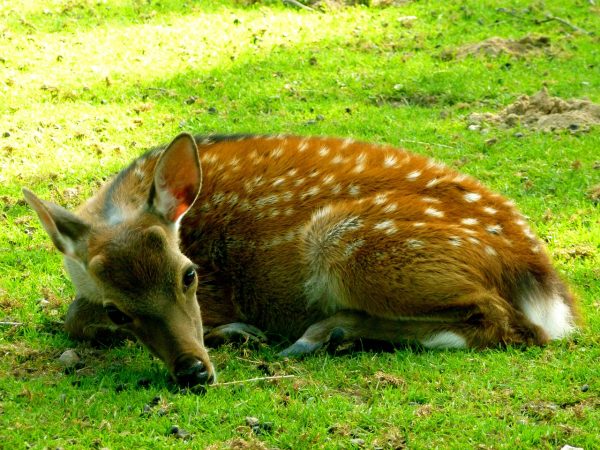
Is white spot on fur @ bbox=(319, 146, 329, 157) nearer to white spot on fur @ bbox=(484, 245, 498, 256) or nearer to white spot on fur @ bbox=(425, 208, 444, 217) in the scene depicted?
white spot on fur @ bbox=(425, 208, 444, 217)

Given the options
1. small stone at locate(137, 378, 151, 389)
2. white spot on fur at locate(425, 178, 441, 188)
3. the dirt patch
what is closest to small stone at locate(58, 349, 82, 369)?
small stone at locate(137, 378, 151, 389)

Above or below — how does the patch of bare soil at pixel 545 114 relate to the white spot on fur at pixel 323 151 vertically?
below

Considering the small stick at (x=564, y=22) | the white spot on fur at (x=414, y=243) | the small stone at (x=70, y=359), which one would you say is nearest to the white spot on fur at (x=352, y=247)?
the white spot on fur at (x=414, y=243)

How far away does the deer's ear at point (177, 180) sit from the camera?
17.6ft

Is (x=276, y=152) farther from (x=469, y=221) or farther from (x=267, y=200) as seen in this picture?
(x=469, y=221)

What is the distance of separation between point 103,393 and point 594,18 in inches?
374

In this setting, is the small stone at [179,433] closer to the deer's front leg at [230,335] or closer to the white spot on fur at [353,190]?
the deer's front leg at [230,335]

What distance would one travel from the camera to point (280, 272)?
593 centimetres

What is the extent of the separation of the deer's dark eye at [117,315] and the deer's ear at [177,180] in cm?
62

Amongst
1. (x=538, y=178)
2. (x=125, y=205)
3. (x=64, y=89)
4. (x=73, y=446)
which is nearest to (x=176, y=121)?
(x=64, y=89)

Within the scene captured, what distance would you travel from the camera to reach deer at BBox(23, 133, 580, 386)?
5.24m

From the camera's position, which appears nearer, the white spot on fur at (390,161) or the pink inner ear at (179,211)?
the pink inner ear at (179,211)

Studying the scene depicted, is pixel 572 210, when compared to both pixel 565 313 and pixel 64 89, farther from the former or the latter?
pixel 64 89

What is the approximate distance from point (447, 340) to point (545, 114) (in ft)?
14.9
